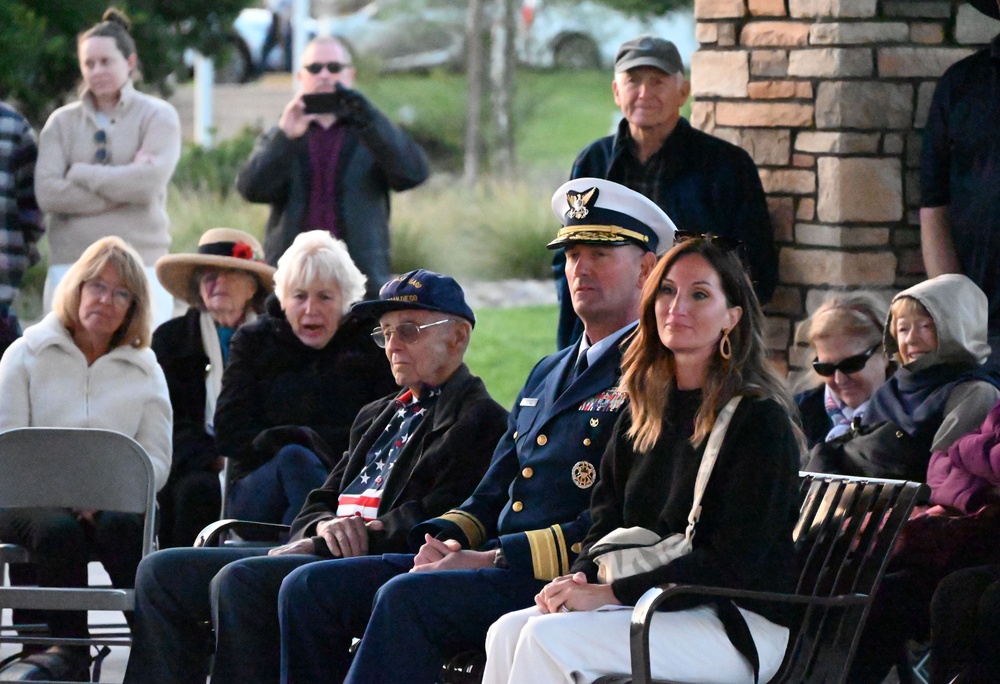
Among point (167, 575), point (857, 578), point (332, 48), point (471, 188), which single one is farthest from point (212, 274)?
point (471, 188)

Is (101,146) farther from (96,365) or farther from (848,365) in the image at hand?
(848,365)

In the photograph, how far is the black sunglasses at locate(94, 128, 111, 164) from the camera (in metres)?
7.70

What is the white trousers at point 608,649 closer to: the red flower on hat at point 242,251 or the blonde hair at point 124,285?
the blonde hair at point 124,285

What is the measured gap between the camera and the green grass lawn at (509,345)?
12.3 metres

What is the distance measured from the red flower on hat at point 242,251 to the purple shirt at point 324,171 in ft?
2.30

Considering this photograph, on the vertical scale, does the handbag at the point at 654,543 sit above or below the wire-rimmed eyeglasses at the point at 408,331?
below

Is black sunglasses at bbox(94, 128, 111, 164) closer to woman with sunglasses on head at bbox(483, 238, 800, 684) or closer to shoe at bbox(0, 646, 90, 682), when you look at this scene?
shoe at bbox(0, 646, 90, 682)

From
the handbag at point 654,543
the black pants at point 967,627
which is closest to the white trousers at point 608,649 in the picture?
the handbag at point 654,543

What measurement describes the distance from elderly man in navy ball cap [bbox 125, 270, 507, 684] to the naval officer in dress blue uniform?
0.21 m

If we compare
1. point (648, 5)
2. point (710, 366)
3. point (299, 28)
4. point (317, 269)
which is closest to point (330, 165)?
point (317, 269)

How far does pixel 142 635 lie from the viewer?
4973 millimetres

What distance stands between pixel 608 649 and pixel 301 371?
237 centimetres

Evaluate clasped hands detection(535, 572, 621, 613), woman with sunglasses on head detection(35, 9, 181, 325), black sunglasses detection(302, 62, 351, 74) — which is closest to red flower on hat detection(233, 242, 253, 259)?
woman with sunglasses on head detection(35, 9, 181, 325)

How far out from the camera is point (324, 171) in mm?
7500
